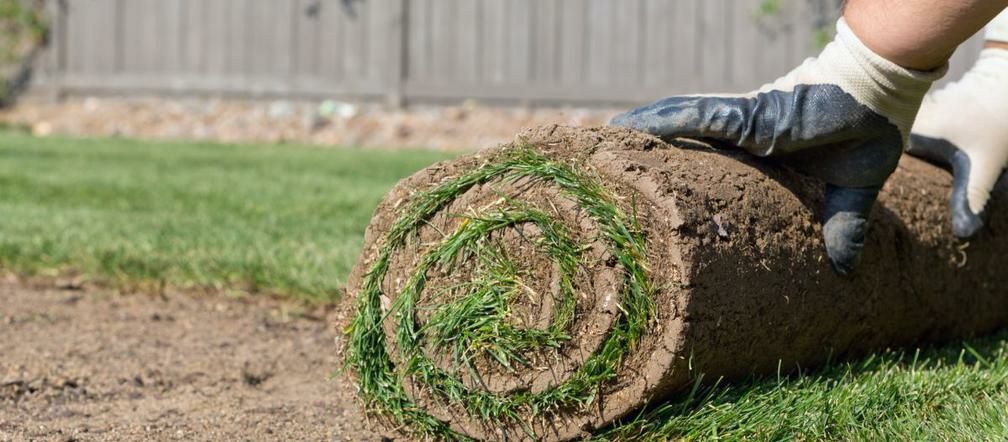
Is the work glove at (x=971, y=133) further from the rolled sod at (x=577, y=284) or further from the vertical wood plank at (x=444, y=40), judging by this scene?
the vertical wood plank at (x=444, y=40)

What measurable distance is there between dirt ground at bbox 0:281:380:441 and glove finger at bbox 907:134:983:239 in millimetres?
1605

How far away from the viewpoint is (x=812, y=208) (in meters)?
2.53

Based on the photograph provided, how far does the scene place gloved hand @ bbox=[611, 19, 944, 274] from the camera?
2.35 metres

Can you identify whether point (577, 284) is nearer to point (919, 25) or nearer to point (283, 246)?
point (919, 25)

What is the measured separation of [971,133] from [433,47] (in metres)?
9.38

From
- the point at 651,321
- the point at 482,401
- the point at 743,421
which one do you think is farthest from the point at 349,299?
the point at 743,421

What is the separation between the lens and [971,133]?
9.98ft

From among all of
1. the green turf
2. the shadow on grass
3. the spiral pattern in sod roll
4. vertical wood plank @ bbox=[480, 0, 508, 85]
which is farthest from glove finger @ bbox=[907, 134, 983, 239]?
vertical wood plank @ bbox=[480, 0, 508, 85]

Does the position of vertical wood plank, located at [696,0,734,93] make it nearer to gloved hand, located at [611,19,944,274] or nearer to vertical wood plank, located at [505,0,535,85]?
vertical wood plank, located at [505,0,535,85]

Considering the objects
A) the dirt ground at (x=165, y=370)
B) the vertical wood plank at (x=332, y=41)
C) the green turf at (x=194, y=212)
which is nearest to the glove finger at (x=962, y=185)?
the dirt ground at (x=165, y=370)

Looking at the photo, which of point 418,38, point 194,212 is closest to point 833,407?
point 194,212

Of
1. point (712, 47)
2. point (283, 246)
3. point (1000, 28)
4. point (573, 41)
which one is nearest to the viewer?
point (1000, 28)

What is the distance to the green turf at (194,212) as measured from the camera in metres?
4.26

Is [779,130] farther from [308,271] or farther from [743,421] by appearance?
[308,271]
